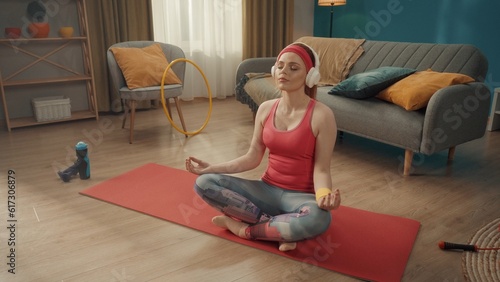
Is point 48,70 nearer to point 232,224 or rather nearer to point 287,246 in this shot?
point 232,224

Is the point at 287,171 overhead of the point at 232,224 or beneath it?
overhead

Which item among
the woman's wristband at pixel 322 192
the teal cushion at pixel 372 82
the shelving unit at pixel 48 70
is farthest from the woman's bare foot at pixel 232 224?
the shelving unit at pixel 48 70

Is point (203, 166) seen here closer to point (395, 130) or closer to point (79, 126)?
point (395, 130)

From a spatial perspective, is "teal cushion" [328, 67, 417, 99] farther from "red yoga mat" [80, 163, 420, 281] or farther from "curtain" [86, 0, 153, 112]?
"curtain" [86, 0, 153, 112]

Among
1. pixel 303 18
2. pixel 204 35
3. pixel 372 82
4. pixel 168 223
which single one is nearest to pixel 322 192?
pixel 168 223

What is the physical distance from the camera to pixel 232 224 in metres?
1.85

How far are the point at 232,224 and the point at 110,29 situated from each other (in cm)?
286

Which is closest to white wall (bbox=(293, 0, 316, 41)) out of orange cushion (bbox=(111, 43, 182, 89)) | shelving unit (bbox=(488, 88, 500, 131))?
orange cushion (bbox=(111, 43, 182, 89))

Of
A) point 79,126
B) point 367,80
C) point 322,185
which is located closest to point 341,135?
point 367,80

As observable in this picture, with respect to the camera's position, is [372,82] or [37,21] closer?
[372,82]

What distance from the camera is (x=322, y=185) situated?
168cm

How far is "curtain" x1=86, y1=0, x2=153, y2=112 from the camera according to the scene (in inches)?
156

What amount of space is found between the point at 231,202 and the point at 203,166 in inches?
9.0

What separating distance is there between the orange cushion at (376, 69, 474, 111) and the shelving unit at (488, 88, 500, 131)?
113 cm
